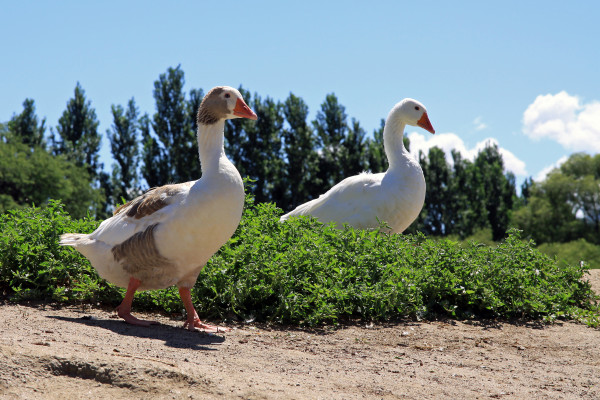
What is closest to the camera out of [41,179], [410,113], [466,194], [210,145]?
[210,145]

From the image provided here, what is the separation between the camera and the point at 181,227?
5.02 metres

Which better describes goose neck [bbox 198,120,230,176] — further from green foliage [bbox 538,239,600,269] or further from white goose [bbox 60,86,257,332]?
green foliage [bbox 538,239,600,269]

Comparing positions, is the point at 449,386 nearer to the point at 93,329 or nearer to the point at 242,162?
the point at 93,329

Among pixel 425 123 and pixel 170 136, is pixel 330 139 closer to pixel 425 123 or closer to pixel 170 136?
pixel 170 136

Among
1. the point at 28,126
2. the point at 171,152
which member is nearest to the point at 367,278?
the point at 171,152

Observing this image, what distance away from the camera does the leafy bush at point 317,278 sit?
606cm

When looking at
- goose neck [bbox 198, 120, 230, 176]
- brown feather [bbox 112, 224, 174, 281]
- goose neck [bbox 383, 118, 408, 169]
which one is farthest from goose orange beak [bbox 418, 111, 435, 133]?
brown feather [bbox 112, 224, 174, 281]

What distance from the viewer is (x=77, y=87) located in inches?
1678

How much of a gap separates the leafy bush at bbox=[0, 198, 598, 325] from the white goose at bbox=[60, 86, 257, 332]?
76 centimetres

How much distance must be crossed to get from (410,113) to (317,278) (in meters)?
4.73

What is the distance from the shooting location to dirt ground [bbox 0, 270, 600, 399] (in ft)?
11.8

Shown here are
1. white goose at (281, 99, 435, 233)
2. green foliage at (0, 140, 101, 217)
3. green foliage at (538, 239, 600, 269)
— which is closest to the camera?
white goose at (281, 99, 435, 233)

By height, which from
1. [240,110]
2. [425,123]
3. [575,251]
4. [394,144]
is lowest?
[240,110]

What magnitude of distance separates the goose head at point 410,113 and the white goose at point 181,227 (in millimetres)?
5050
